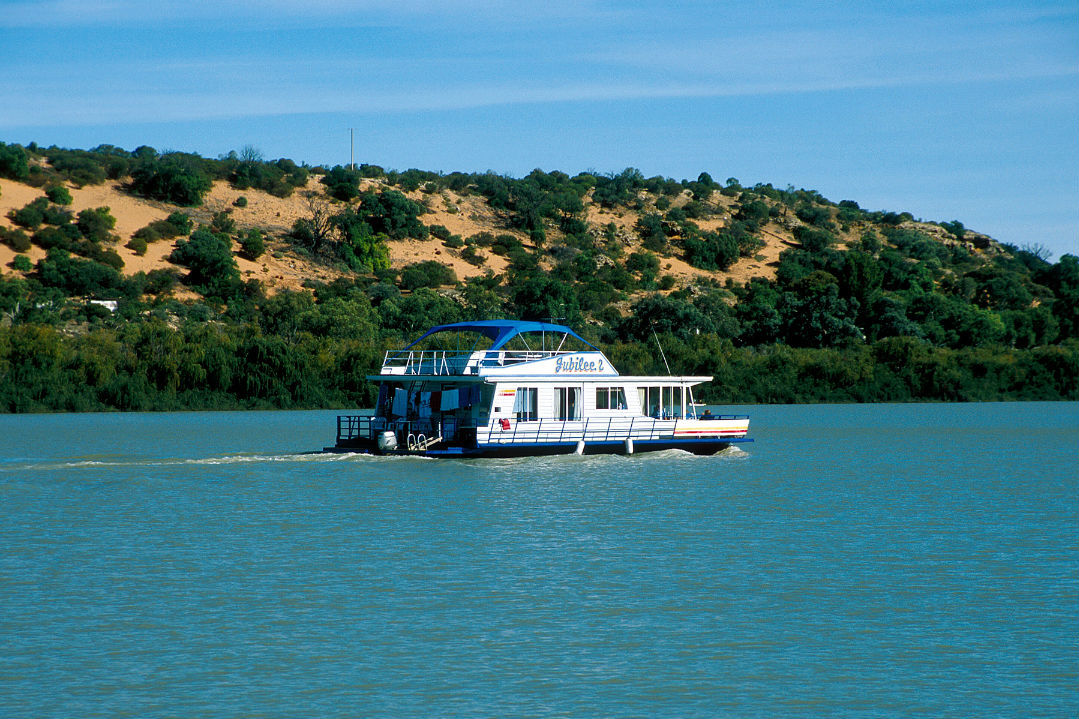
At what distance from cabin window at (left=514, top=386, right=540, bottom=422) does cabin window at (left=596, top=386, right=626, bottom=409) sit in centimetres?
264

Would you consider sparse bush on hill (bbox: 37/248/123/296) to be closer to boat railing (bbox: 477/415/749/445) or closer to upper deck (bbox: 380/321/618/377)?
Answer: upper deck (bbox: 380/321/618/377)

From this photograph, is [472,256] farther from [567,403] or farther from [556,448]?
[556,448]

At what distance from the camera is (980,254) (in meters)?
159

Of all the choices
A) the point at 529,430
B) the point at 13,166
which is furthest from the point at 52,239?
the point at 529,430

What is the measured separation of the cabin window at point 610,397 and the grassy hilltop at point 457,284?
3684cm

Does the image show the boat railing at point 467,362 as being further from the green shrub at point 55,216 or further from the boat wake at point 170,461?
the green shrub at point 55,216

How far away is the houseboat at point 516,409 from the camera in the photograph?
42406 mm

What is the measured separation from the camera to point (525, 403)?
142ft

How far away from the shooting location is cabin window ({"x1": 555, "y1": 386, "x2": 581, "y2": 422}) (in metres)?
43.8

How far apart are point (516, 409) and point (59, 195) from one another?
299 feet

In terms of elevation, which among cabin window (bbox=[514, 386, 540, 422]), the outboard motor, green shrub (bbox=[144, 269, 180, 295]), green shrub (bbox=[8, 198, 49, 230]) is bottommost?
the outboard motor

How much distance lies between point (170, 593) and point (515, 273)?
3949 inches

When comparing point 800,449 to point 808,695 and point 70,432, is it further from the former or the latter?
point 808,695

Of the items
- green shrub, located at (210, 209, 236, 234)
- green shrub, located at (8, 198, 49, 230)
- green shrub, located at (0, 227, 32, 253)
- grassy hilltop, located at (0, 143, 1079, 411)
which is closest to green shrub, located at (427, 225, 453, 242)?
grassy hilltop, located at (0, 143, 1079, 411)
